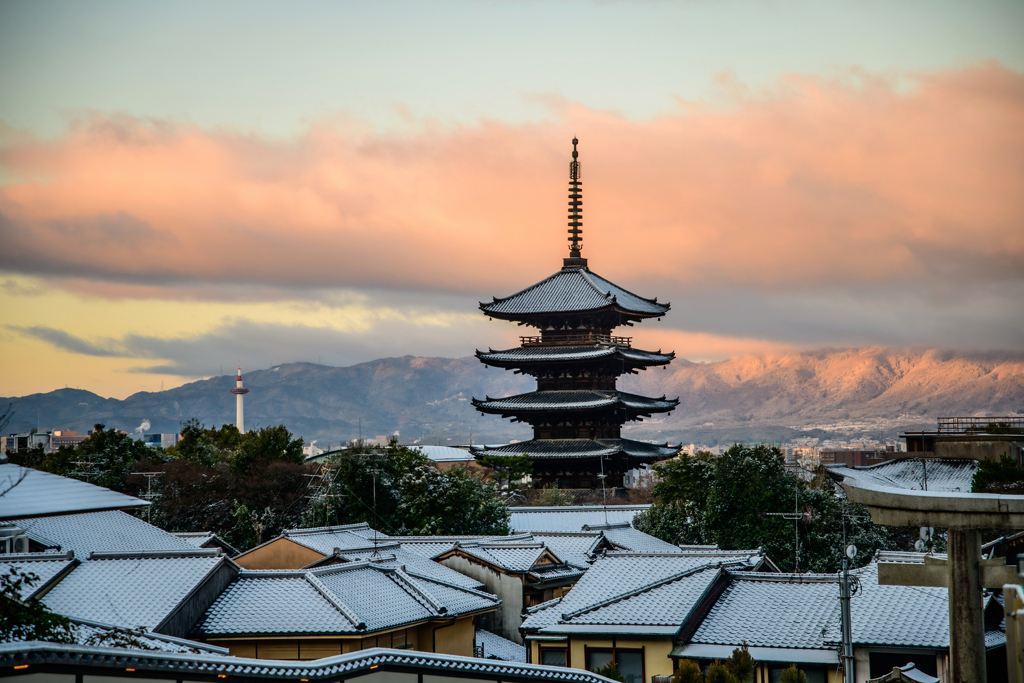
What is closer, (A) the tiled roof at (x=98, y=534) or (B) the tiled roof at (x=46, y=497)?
(B) the tiled roof at (x=46, y=497)

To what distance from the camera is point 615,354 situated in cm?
6038

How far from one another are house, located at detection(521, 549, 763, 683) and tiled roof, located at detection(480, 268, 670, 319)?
3481 cm

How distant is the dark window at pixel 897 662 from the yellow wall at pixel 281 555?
774 inches

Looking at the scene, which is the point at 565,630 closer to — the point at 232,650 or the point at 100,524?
the point at 232,650

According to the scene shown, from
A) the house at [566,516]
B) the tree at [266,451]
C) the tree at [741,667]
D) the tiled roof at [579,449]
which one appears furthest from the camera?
the tiled roof at [579,449]

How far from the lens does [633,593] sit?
83.0 ft

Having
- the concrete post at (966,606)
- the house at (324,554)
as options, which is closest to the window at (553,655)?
the house at (324,554)

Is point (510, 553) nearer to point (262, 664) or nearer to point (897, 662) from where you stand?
point (897, 662)

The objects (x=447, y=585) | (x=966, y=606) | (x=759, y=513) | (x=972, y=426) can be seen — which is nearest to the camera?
(x=966, y=606)

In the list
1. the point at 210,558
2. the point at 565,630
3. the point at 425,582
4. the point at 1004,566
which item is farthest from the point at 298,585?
the point at 1004,566

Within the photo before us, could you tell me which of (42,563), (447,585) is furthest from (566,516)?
(42,563)

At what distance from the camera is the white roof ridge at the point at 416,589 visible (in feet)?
89.7

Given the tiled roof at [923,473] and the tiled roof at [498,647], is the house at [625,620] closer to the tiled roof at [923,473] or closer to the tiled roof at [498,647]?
the tiled roof at [498,647]

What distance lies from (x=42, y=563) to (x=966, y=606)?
2291 cm
